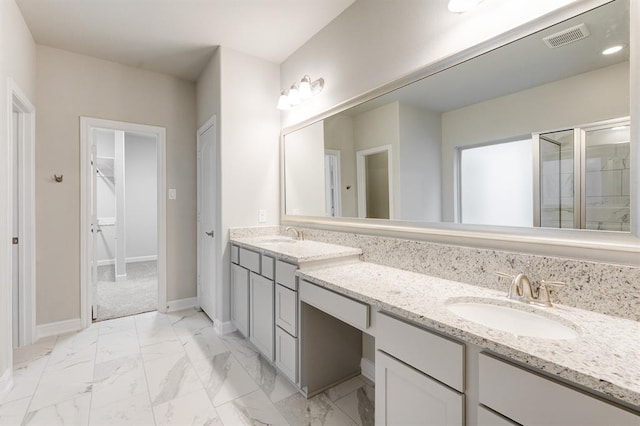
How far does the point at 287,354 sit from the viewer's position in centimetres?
187

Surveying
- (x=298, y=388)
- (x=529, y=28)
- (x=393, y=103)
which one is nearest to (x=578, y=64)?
(x=529, y=28)

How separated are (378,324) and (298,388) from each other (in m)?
0.97

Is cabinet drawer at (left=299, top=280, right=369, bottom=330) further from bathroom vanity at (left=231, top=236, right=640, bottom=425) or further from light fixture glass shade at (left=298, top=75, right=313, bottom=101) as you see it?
light fixture glass shade at (left=298, top=75, right=313, bottom=101)

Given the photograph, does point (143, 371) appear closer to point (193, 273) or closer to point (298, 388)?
point (298, 388)

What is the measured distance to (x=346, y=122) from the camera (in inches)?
85.0

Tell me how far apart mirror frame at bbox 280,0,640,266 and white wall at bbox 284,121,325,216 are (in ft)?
2.06

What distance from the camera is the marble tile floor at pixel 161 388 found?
1.62 metres

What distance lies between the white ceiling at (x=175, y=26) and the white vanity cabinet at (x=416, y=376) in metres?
2.17

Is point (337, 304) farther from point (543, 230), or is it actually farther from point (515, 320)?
point (543, 230)

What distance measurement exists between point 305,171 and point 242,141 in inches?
26.0

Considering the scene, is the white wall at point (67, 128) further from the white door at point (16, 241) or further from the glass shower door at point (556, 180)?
the glass shower door at point (556, 180)

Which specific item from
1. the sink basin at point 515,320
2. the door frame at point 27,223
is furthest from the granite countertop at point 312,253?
the door frame at point 27,223

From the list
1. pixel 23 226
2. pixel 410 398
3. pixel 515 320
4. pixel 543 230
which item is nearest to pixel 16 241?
pixel 23 226

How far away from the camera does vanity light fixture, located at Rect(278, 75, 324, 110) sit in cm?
234
